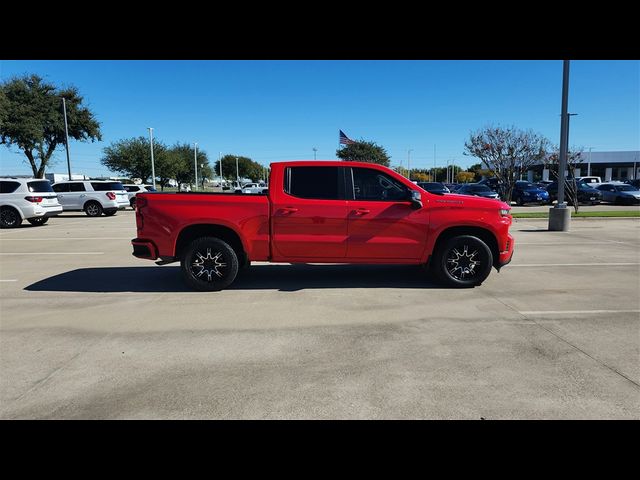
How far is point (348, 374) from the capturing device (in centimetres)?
347

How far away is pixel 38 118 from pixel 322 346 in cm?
4246

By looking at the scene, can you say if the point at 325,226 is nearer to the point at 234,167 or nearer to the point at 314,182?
the point at 314,182

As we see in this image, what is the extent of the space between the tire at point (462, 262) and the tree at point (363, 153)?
49599 mm

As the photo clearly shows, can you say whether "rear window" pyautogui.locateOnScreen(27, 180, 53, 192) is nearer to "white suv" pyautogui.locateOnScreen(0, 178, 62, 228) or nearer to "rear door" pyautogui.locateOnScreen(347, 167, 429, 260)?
"white suv" pyautogui.locateOnScreen(0, 178, 62, 228)

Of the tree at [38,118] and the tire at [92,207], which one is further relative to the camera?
the tree at [38,118]

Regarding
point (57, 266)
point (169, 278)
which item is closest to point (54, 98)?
point (57, 266)

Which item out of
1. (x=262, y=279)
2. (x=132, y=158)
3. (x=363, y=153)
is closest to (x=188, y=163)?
(x=132, y=158)

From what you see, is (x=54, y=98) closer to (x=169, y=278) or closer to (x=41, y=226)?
(x=41, y=226)

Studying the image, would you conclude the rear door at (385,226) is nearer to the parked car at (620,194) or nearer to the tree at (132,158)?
the parked car at (620,194)

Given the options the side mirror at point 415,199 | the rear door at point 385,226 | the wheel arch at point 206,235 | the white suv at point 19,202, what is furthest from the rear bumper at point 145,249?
the white suv at point 19,202

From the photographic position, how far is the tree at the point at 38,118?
1368 inches
